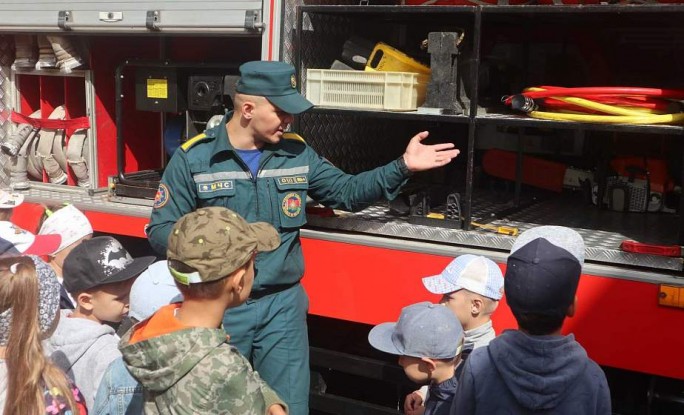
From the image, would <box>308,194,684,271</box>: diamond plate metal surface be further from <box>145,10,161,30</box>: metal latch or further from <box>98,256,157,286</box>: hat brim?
<box>145,10,161,30</box>: metal latch

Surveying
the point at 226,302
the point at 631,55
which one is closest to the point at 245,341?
the point at 226,302

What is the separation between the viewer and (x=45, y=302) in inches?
85.9

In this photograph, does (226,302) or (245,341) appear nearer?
(226,302)

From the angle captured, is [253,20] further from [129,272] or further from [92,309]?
[92,309]

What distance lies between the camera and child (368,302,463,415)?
2.41 meters

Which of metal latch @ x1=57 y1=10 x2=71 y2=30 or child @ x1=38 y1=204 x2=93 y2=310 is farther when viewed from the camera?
metal latch @ x1=57 y1=10 x2=71 y2=30

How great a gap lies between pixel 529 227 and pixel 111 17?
2.28 metres

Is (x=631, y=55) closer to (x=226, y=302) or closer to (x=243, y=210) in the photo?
(x=243, y=210)

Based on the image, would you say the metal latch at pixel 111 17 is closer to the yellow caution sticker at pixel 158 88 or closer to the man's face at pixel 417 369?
the yellow caution sticker at pixel 158 88

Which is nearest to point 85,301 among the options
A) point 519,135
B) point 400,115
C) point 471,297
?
point 471,297

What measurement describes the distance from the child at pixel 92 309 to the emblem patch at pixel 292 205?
55 centimetres

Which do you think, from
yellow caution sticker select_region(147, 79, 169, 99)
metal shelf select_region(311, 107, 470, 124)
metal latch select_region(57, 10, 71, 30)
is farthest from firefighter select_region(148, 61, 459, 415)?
metal latch select_region(57, 10, 71, 30)

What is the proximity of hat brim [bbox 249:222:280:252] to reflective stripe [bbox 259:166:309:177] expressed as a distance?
2.37 ft

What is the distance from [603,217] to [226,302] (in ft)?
8.05
